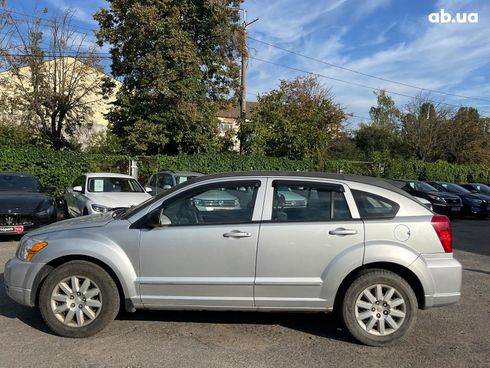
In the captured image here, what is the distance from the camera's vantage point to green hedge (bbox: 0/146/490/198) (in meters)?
17.2

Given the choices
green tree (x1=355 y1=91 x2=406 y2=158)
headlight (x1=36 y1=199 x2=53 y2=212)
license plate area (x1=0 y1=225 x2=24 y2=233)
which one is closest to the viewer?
license plate area (x1=0 y1=225 x2=24 y2=233)

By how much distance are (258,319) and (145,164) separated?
15.6m

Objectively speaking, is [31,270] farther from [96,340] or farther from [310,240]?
[310,240]

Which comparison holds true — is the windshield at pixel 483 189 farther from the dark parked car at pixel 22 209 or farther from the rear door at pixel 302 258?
the rear door at pixel 302 258

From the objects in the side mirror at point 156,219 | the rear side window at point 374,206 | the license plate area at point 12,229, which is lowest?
the license plate area at point 12,229

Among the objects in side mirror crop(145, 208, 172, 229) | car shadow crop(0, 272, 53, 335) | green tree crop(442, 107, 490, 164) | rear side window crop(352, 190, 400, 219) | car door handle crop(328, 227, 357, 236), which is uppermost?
green tree crop(442, 107, 490, 164)

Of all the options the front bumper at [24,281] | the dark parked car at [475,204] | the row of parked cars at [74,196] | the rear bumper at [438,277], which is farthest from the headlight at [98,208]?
the dark parked car at [475,204]

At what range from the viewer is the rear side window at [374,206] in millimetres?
4691

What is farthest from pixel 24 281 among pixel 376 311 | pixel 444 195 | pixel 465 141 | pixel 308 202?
pixel 465 141

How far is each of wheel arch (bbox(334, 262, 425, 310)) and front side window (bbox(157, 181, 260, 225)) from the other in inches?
44.1

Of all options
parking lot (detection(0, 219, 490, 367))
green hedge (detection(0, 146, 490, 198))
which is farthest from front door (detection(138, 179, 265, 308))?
green hedge (detection(0, 146, 490, 198))

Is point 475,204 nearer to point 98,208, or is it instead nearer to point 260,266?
point 98,208

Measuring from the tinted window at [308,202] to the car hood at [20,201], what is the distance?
7088mm

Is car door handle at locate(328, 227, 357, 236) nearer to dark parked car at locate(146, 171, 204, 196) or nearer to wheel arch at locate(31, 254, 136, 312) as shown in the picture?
wheel arch at locate(31, 254, 136, 312)
